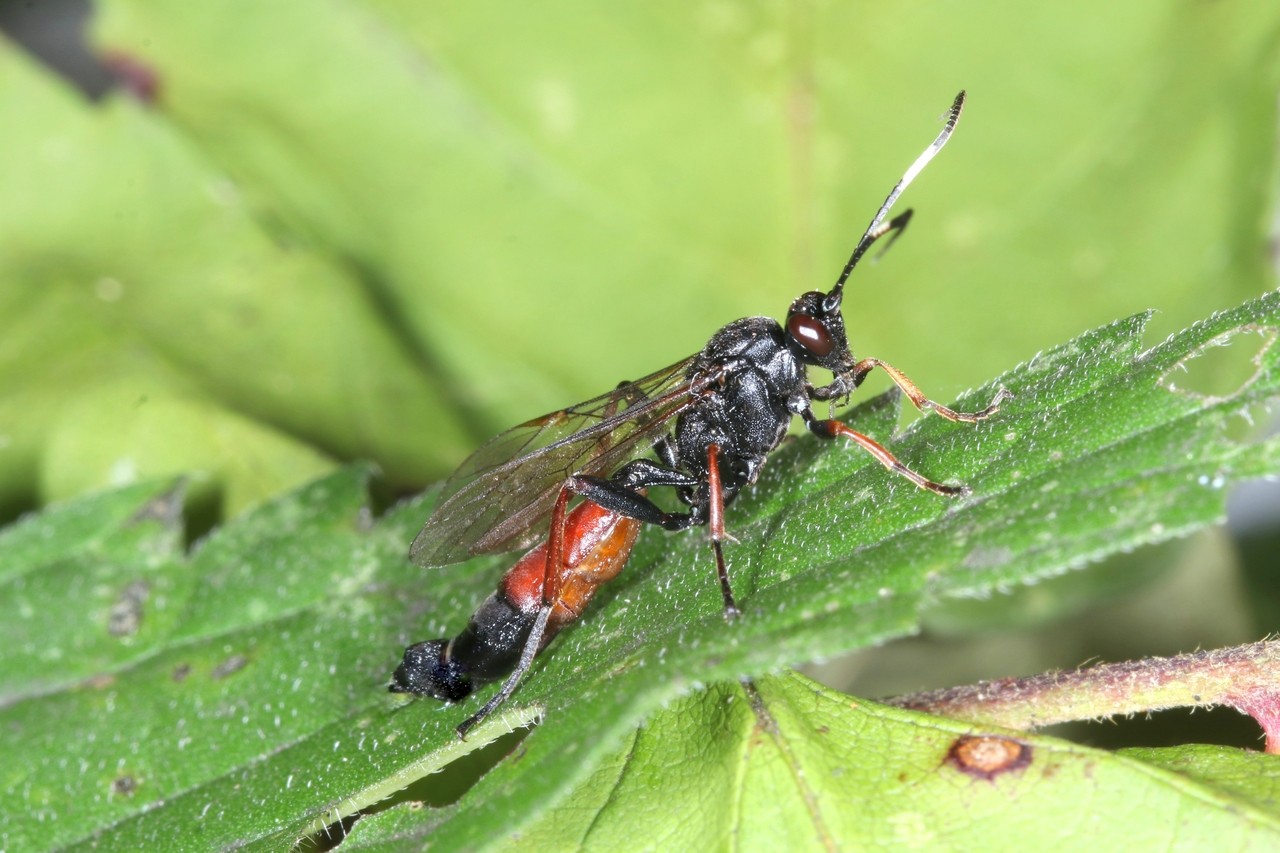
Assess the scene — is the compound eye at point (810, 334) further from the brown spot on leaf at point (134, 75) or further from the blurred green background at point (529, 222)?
the brown spot on leaf at point (134, 75)

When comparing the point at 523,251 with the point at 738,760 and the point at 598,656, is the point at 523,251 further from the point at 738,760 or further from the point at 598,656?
the point at 738,760

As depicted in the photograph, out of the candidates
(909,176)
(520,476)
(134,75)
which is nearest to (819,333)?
(909,176)

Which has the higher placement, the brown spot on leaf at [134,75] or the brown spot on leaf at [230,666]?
the brown spot on leaf at [134,75]

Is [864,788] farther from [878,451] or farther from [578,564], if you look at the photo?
[578,564]

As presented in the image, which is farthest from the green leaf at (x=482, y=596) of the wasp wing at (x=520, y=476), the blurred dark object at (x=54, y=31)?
the blurred dark object at (x=54, y=31)

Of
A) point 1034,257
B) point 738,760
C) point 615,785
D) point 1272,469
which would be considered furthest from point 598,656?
point 1034,257
